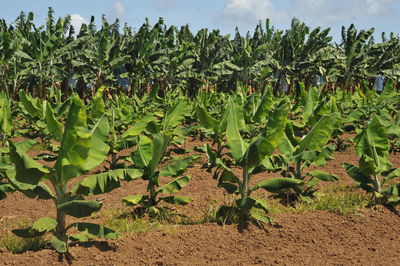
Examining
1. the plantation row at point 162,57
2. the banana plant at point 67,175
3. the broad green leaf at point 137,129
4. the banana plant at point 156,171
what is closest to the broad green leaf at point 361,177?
the banana plant at point 156,171

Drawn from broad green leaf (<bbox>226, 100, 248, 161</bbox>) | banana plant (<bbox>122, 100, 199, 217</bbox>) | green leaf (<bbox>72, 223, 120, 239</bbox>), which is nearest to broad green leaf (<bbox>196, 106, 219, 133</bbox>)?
broad green leaf (<bbox>226, 100, 248, 161</bbox>)

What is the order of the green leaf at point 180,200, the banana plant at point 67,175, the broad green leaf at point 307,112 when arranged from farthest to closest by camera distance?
1. the broad green leaf at point 307,112
2. the green leaf at point 180,200
3. the banana plant at point 67,175

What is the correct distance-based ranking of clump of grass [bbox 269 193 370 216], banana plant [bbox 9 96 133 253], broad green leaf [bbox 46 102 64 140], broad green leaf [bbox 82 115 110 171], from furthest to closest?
clump of grass [bbox 269 193 370 216] → broad green leaf [bbox 46 102 64 140] → broad green leaf [bbox 82 115 110 171] → banana plant [bbox 9 96 133 253]

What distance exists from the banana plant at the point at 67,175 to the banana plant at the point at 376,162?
2837 mm

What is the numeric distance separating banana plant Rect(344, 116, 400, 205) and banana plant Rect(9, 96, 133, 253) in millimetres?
2837

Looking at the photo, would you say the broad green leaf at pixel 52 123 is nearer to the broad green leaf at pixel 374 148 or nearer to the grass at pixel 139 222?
the grass at pixel 139 222

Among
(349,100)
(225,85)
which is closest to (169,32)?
(225,85)

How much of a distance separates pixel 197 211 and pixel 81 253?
6.29 feet

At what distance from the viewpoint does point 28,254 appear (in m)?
3.51

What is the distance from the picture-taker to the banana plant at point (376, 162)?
502cm

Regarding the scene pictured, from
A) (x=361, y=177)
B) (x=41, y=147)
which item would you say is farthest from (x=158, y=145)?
(x=41, y=147)

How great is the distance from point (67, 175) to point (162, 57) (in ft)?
74.0

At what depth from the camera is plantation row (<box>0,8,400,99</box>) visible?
21.8 m

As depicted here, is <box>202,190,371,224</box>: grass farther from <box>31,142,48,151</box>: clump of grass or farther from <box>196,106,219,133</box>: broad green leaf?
<box>31,142,48,151</box>: clump of grass
